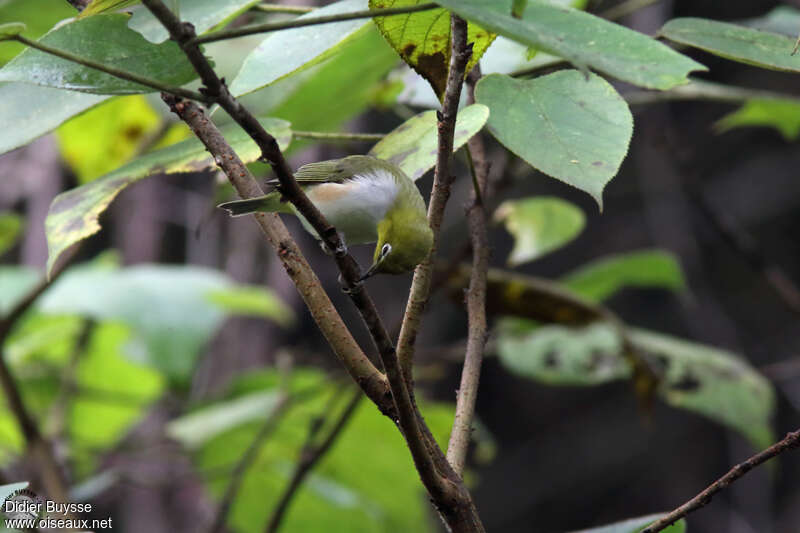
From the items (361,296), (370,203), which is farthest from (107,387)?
(361,296)

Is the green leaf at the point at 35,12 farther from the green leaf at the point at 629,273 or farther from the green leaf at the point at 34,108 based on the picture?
the green leaf at the point at 629,273

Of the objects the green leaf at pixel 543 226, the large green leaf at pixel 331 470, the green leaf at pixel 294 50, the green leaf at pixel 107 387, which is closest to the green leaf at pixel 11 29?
the green leaf at pixel 294 50

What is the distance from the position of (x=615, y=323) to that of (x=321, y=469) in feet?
2.32

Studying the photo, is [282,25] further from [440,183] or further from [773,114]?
[773,114]

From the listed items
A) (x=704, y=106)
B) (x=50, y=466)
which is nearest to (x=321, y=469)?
(x=50, y=466)

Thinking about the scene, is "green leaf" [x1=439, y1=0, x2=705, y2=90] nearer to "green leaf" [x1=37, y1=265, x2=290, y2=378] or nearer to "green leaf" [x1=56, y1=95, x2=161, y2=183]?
"green leaf" [x1=37, y1=265, x2=290, y2=378]

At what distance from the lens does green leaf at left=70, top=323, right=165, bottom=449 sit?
5.61 ft

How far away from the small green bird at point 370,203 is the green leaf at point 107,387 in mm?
883

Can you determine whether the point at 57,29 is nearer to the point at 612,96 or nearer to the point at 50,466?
the point at 612,96

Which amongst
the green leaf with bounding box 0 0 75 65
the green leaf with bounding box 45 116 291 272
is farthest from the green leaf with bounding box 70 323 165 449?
the green leaf with bounding box 45 116 291 272

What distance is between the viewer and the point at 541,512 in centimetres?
412

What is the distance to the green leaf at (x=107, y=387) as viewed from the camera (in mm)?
1711

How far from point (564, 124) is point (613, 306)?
338 cm

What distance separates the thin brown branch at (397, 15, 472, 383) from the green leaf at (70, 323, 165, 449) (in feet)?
4.01
